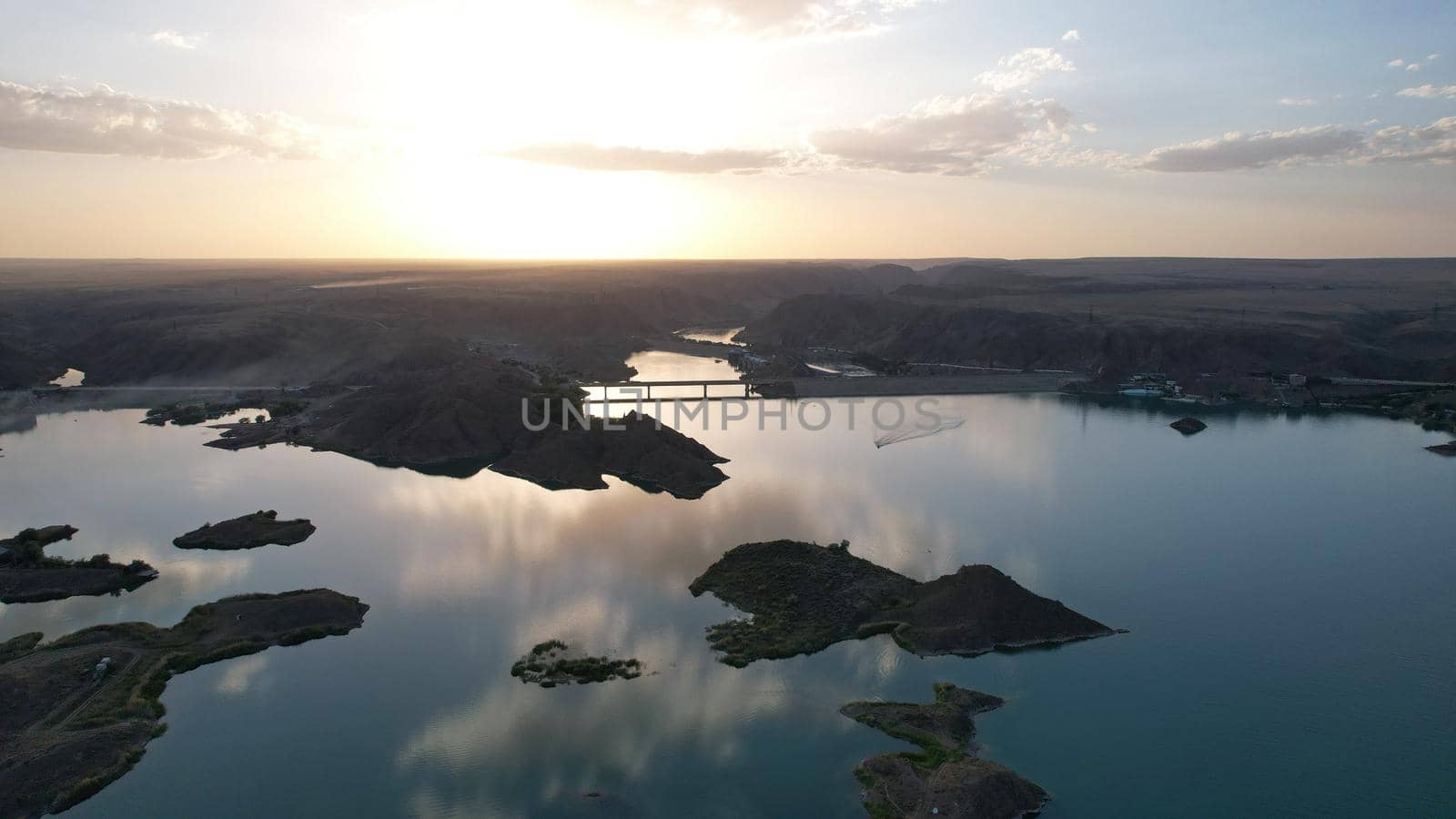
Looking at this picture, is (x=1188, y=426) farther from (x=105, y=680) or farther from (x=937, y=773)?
(x=105, y=680)

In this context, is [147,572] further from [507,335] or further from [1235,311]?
[1235,311]

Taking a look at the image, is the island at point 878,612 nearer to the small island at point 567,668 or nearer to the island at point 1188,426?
the small island at point 567,668

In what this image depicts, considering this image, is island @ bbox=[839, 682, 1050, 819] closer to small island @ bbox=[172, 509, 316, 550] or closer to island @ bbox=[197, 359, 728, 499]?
island @ bbox=[197, 359, 728, 499]

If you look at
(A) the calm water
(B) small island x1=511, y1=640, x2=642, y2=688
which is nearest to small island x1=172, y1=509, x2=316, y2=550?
(A) the calm water

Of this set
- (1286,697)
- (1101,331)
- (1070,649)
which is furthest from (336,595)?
(1101,331)

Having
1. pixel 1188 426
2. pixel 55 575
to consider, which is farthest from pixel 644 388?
pixel 55 575
